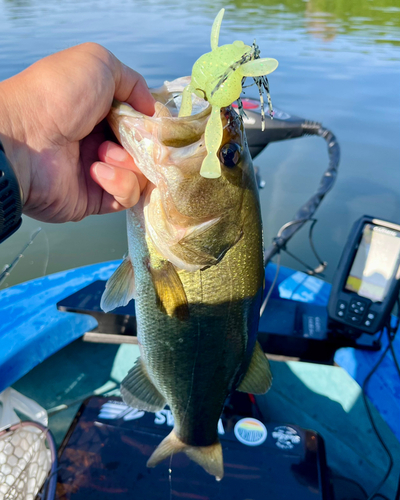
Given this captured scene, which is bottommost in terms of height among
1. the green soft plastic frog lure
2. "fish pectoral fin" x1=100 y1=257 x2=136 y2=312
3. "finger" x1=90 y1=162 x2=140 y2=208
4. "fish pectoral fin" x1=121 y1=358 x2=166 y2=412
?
"fish pectoral fin" x1=121 y1=358 x2=166 y2=412

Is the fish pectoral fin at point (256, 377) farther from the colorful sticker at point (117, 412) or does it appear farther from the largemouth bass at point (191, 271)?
the colorful sticker at point (117, 412)

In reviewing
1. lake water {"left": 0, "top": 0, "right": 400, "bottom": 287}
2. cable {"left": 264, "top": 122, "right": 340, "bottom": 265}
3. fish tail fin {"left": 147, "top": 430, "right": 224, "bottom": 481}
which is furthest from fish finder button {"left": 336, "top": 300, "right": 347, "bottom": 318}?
lake water {"left": 0, "top": 0, "right": 400, "bottom": 287}

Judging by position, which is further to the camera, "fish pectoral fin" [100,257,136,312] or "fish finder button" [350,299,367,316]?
"fish finder button" [350,299,367,316]

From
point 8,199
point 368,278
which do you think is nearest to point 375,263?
point 368,278

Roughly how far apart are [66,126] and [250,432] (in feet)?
5.30

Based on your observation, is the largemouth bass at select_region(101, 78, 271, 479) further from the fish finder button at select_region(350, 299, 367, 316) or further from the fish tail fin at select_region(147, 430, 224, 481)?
the fish finder button at select_region(350, 299, 367, 316)

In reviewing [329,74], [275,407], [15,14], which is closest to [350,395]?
[275,407]

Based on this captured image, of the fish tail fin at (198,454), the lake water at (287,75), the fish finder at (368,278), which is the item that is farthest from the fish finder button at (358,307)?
the lake water at (287,75)

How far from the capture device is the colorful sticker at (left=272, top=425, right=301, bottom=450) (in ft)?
5.88

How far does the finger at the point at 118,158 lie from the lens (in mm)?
1271

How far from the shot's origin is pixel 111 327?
253cm

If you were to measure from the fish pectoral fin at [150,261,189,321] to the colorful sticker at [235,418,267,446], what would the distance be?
2.96 ft

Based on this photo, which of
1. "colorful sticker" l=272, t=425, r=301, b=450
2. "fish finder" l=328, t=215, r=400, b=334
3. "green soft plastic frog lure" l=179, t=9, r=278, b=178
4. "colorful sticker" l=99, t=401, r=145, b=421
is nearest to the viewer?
"green soft plastic frog lure" l=179, t=9, r=278, b=178

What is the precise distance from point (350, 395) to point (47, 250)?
138 inches
